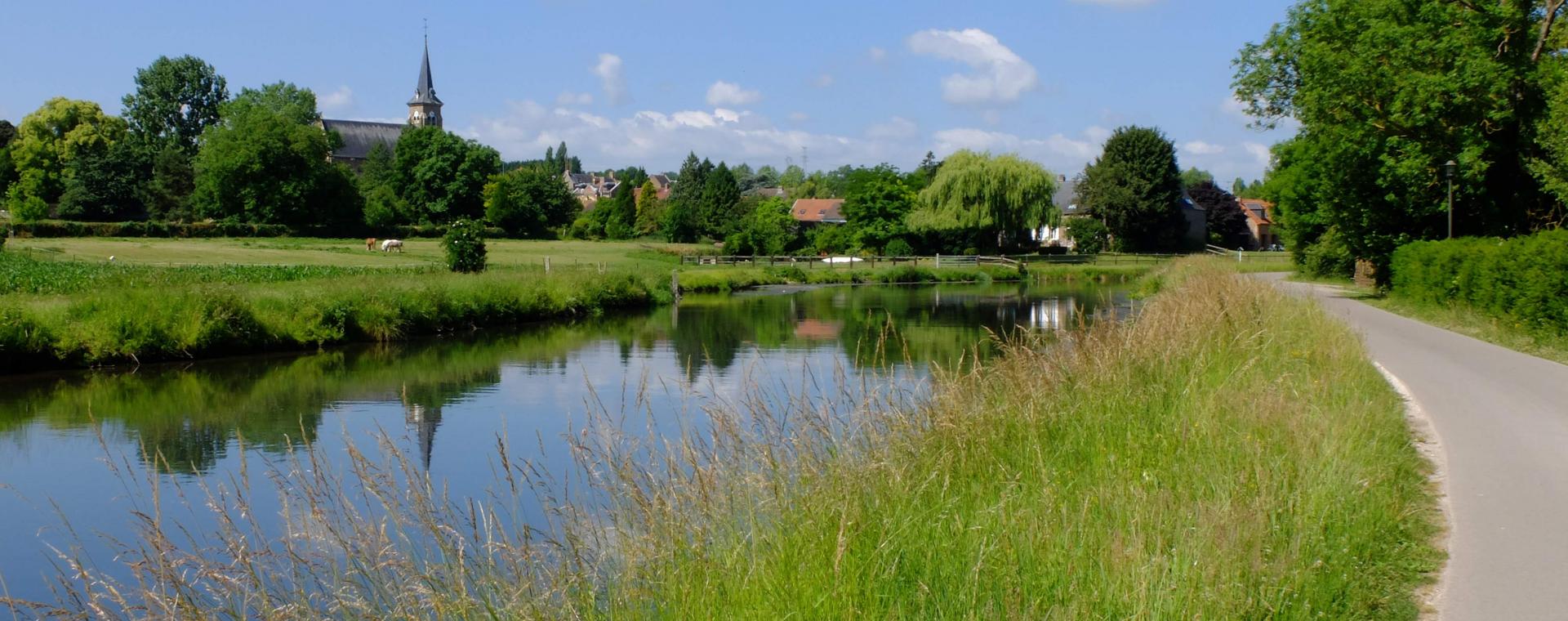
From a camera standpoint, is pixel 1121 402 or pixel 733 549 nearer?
pixel 733 549

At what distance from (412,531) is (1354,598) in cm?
545

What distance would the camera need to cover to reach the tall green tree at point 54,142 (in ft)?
257

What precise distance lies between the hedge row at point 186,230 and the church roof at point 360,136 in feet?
189

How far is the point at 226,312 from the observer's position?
23469 mm

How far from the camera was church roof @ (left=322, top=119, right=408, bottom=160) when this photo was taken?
128 meters

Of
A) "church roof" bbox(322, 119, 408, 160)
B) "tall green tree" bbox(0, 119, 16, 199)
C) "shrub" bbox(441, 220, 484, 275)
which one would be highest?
"church roof" bbox(322, 119, 408, 160)

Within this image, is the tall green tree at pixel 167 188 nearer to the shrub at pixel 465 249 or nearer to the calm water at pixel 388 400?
the shrub at pixel 465 249

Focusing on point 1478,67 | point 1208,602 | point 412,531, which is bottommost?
point 412,531

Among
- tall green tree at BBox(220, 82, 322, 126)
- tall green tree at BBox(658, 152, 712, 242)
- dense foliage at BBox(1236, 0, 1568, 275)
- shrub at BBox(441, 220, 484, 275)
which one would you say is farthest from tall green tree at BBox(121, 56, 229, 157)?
dense foliage at BBox(1236, 0, 1568, 275)

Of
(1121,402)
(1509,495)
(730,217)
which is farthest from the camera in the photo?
(730,217)

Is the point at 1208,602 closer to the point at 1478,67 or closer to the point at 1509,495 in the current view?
the point at 1509,495

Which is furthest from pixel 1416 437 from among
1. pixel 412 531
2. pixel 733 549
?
pixel 412 531

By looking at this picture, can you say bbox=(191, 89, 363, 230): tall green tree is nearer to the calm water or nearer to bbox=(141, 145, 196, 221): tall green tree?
bbox=(141, 145, 196, 221): tall green tree

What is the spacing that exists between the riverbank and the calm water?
0.80 m
